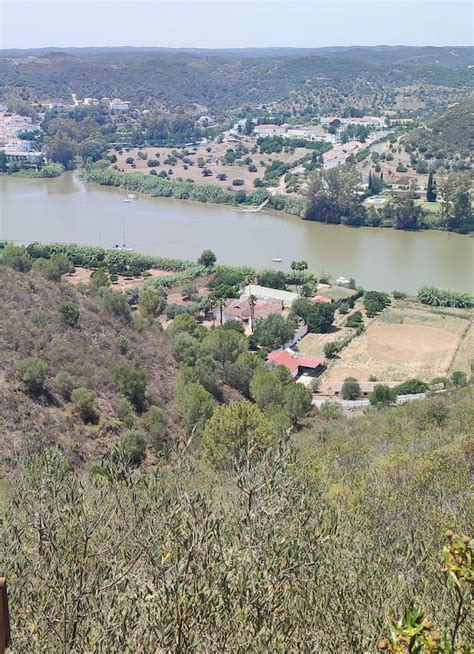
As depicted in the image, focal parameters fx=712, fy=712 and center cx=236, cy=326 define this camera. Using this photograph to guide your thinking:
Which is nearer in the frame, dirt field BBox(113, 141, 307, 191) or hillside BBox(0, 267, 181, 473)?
hillside BBox(0, 267, 181, 473)

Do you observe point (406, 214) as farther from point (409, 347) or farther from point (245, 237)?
point (409, 347)

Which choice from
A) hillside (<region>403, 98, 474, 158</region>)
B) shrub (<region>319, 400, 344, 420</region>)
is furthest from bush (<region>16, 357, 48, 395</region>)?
hillside (<region>403, 98, 474, 158</region>)

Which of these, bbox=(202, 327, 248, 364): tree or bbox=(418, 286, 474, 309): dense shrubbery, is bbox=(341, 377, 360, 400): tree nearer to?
bbox=(202, 327, 248, 364): tree

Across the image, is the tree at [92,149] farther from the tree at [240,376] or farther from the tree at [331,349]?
the tree at [240,376]

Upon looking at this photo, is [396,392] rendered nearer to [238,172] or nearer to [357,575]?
[357,575]

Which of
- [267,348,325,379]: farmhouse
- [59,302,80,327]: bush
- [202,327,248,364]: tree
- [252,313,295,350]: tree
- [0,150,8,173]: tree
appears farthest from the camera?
[0,150,8,173]: tree

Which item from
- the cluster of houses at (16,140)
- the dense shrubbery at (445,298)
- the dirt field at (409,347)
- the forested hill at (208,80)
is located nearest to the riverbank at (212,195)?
the cluster of houses at (16,140)

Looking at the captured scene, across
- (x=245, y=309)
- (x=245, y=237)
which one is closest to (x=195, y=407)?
(x=245, y=309)

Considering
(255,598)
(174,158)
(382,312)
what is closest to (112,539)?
(255,598)
